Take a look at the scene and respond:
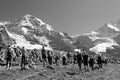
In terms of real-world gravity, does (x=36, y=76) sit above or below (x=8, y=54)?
below

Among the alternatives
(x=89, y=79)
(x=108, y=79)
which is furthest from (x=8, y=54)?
(x=108, y=79)

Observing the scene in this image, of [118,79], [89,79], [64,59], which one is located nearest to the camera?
[118,79]

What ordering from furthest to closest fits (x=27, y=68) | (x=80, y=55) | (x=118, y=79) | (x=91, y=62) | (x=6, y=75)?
(x=91, y=62), (x=80, y=55), (x=27, y=68), (x=6, y=75), (x=118, y=79)

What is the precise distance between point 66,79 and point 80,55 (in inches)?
414

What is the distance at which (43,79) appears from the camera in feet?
65.0

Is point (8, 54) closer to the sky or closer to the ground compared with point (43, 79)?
closer to the sky

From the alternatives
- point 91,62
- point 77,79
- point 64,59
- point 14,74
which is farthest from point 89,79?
point 64,59

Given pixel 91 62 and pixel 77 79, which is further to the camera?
pixel 91 62

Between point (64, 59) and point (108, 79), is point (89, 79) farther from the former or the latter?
point (64, 59)

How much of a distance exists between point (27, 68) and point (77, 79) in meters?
8.76

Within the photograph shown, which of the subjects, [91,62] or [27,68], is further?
[91,62]

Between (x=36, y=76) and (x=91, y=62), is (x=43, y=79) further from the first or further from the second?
(x=91, y=62)

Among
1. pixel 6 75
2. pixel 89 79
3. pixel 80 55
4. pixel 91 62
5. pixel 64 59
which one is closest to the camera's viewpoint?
pixel 89 79

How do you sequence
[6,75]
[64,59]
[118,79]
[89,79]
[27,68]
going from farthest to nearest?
[64,59]
[27,68]
[6,75]
[89,79]
[118,79]
